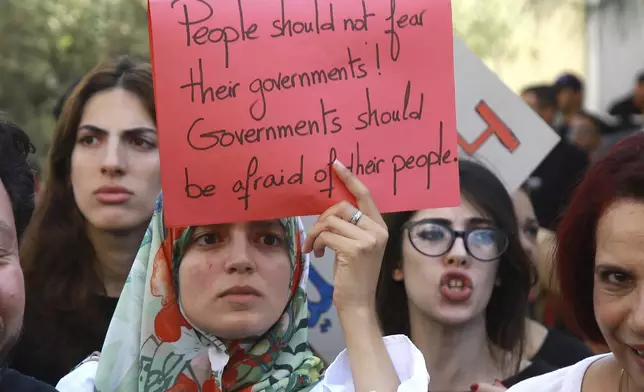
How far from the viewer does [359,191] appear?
2.30 metres

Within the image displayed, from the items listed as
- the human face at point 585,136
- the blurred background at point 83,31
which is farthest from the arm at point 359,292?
the human face at point 585,136

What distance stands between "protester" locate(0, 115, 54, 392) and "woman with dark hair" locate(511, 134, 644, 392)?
3.62ft

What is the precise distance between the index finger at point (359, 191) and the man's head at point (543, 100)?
17.5ft

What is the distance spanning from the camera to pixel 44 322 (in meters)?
3.17

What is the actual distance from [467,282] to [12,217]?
1.38 m

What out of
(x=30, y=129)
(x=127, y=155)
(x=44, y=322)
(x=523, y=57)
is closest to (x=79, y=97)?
(x=127, y=155)

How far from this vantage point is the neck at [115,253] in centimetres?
329

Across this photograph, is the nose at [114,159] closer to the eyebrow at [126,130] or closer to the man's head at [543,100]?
the eyebrow at [126,130]

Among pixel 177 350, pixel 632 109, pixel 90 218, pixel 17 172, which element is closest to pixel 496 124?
pixel 90 218

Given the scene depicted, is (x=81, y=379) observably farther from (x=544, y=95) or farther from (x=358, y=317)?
(x=544, y=95)

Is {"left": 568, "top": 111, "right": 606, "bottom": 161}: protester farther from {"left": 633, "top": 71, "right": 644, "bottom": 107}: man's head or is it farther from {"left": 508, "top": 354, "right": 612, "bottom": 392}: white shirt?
{"left": 508, "top": 354, "right": 612, "bottom": 392}: white shirt

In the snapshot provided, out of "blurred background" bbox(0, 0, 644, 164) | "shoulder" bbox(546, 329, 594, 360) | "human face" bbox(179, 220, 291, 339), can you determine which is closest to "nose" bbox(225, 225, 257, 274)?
"human face" bbox(179, 220, 291, 339)

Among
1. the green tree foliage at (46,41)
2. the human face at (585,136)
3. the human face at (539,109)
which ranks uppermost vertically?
the green tree foliage at (46,41)

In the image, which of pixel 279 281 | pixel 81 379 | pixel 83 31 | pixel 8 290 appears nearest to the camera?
pixel 8 290
